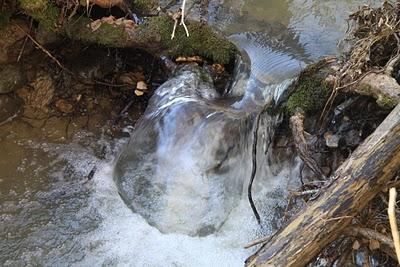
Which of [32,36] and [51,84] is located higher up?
[32,36]

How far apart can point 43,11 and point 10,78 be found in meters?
0.68

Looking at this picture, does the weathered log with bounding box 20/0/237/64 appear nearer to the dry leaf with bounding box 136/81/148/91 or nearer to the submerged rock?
the dry leaf with bounding box 136/81/148/91

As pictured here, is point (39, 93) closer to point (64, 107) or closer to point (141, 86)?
point (64, 107)

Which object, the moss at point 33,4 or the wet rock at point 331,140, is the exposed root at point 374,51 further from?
the moss at point 33,4

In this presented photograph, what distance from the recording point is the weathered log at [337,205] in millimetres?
2152

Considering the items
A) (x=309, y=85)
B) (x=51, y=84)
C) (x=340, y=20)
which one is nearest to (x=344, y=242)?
(x=309, y=85)

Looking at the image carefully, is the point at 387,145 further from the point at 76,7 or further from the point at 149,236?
the point at 76,7

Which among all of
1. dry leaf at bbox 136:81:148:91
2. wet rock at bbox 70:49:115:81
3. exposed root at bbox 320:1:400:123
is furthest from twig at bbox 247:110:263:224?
wet rock at bbox 70:49:115:81

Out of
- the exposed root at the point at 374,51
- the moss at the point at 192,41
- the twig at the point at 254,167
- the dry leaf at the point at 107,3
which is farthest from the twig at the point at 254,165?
the dry leaf at the point at 107,3

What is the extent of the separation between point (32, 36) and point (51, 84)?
431mm

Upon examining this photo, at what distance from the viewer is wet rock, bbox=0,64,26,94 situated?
154 inches

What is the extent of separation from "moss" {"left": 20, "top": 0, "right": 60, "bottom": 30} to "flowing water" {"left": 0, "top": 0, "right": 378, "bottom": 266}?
0.84 meters

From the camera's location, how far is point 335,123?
10.9ft

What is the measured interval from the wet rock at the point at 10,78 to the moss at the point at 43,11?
0.52 meters
